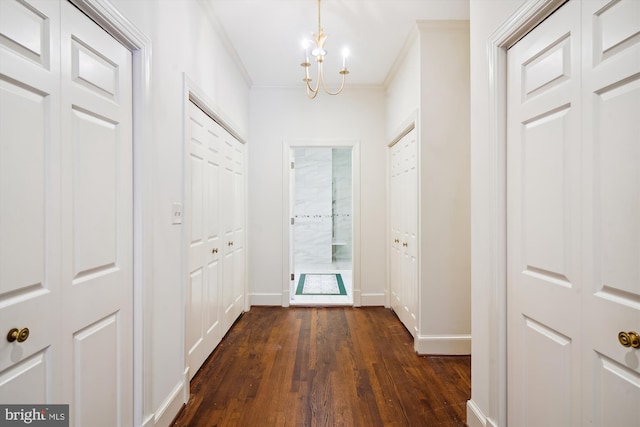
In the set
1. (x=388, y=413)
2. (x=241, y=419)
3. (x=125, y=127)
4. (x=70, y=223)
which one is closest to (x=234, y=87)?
(x=125, y=127)

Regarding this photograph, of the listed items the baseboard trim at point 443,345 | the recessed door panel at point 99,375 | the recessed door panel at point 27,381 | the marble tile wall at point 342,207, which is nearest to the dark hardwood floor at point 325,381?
the baseboard trim at point 443,345

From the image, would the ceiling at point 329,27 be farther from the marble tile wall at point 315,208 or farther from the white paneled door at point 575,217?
the marble tile wall at point 315,208

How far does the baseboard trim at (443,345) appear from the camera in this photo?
2646 millimetres

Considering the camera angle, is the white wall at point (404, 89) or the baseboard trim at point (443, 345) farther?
the white wall at point (404, 89)

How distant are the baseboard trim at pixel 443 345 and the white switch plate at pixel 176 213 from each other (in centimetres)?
211

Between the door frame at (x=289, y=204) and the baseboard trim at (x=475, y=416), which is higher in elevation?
the door frame at (x=289, y=204)

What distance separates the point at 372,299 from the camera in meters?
3.92

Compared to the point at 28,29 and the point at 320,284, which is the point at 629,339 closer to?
the point at 28,29

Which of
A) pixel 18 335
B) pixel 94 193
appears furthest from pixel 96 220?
pixel 18 335

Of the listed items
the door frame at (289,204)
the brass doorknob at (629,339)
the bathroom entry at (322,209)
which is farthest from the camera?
the bathroom entry at (322,209)

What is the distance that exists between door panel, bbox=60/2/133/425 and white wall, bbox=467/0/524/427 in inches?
67.7

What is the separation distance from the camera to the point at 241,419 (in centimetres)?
179

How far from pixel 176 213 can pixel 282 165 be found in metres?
2.16

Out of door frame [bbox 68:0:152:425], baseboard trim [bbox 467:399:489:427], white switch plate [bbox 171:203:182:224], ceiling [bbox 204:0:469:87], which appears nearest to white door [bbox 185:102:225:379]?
white switch plate [bbox 171:203:182:224]
